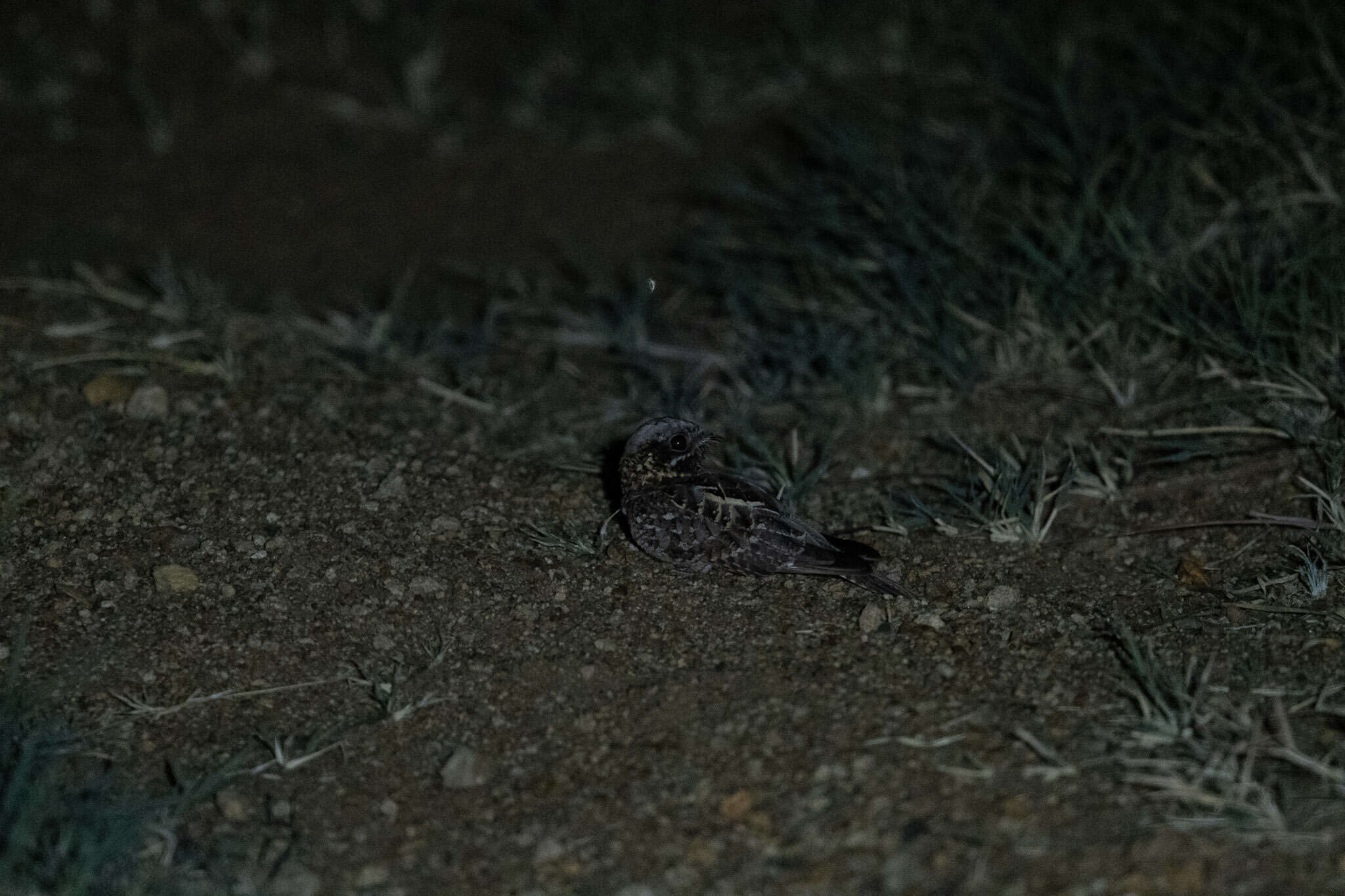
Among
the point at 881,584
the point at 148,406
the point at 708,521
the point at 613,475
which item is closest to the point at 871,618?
the point at 881,584

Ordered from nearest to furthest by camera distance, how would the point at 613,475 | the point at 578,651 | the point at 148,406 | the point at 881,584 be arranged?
the point at 578,651, the point at 881,584, the point at 613,475, the point at 148,406

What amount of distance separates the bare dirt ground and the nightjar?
0.09m

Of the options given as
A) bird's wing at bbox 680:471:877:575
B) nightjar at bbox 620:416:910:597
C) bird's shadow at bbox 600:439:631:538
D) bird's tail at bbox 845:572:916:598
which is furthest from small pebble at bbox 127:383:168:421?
bird's tail at bbox 845:572:916:598

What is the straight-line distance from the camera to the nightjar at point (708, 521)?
3.19 metres

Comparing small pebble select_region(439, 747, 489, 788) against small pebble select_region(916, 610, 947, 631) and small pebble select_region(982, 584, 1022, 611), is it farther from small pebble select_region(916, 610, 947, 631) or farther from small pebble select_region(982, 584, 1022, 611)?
small pebble select_region(982, 584, 1022, 611)

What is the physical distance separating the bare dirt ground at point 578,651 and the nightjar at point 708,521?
3.5 inches

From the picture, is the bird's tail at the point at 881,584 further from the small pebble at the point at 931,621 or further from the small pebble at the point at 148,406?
the small pebble at the point at 148,406

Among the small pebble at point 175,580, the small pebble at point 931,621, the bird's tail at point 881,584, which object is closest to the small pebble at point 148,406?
the small pebble at point 175,580

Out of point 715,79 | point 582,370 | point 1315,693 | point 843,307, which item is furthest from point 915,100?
point 1315,693

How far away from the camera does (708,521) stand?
3.24 metres

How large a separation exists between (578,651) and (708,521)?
17.3 inches

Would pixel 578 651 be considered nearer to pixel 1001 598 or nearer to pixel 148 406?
pixel 1001 598

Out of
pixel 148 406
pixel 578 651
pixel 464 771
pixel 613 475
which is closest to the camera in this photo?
pixel 464 771

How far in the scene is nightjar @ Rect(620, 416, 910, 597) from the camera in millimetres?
3189
